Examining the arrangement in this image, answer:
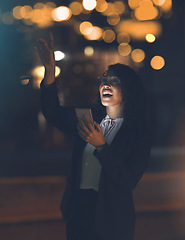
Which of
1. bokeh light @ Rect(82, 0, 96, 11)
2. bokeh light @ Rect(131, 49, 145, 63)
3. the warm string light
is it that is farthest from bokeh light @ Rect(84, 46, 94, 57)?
bokeh light @ Rect(131, 49, 145, 63)

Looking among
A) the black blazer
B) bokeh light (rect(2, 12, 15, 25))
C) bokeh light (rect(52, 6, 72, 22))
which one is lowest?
the black blazer

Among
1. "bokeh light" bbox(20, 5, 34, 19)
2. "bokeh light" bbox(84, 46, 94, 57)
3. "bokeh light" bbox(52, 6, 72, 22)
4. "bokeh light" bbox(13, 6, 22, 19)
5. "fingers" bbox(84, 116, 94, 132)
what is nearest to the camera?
"fingers" bbox(84, 116, 94, 132)

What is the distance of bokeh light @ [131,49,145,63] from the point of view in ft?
67.2

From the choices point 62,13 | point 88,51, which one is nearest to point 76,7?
point 62,13

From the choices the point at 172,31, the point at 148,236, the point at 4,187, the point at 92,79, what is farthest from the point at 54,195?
the point at 172,31

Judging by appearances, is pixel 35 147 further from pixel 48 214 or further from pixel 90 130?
pixel 90 130

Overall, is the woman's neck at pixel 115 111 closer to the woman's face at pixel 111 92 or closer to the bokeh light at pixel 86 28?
the woman's face at pixel 111 92

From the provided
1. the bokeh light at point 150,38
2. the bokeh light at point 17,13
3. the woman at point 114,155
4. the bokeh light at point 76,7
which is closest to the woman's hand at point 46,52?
the woman at point 114,155

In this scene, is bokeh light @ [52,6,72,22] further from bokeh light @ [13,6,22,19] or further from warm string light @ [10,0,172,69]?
bokeh light @ [13,6,22,19]

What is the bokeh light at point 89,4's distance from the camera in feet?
64.2

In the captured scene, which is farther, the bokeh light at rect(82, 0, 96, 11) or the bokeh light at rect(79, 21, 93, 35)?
the bokeh light at rect(79, 21, 93, 35)

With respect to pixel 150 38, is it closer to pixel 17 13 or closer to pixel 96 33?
pixel 96 33

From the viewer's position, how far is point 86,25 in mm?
20375

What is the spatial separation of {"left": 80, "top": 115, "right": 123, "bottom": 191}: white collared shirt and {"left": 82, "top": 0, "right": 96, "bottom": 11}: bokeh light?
17609 millimetres
